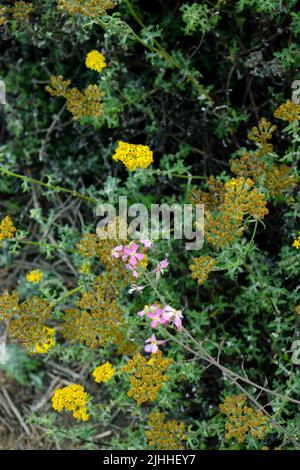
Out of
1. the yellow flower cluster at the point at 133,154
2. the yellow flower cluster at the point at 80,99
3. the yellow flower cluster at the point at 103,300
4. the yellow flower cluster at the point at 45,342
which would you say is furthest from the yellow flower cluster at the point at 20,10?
the yellow flower cluster at the point at 45,342

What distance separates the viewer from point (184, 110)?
395 centimetres

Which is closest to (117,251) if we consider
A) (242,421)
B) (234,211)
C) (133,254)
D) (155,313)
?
(133,254)

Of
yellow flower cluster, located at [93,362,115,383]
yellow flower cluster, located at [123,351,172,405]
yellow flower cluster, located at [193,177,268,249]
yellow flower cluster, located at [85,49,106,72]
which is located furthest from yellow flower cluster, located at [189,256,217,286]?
yellow flower cluster, located at [85,49,106,72]

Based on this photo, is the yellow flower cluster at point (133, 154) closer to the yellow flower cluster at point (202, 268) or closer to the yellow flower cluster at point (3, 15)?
the yellow flower cluster at point (202, 268)

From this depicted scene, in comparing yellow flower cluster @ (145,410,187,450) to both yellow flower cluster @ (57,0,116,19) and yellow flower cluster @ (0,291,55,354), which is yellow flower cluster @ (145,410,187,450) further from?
yellow flower cluster @ (57,0,116,19)

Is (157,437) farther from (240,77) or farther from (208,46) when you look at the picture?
(208,46)

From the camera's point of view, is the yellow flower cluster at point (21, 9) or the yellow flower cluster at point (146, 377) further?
the yellow flower cluster at point (21, 9)

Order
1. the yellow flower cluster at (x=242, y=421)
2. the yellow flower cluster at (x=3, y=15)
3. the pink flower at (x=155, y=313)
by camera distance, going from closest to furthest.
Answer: the pink flower at (x=155, y=313) < the yellow flower cluster at (x=242, y=421) < the yellow flower cluster at (x=3, y=15)

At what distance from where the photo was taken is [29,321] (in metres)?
3.01

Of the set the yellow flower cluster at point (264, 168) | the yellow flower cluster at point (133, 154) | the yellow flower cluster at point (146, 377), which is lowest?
the yellow flower cluster at point (146, 377)

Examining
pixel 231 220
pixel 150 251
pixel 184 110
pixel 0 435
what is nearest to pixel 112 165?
pixel 184 110

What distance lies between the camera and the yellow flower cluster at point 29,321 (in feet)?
9.71

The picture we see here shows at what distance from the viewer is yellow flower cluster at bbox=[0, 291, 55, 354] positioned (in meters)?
2.96

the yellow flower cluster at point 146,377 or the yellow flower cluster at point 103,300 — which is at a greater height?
the yellow flower cluster at point 103,300
